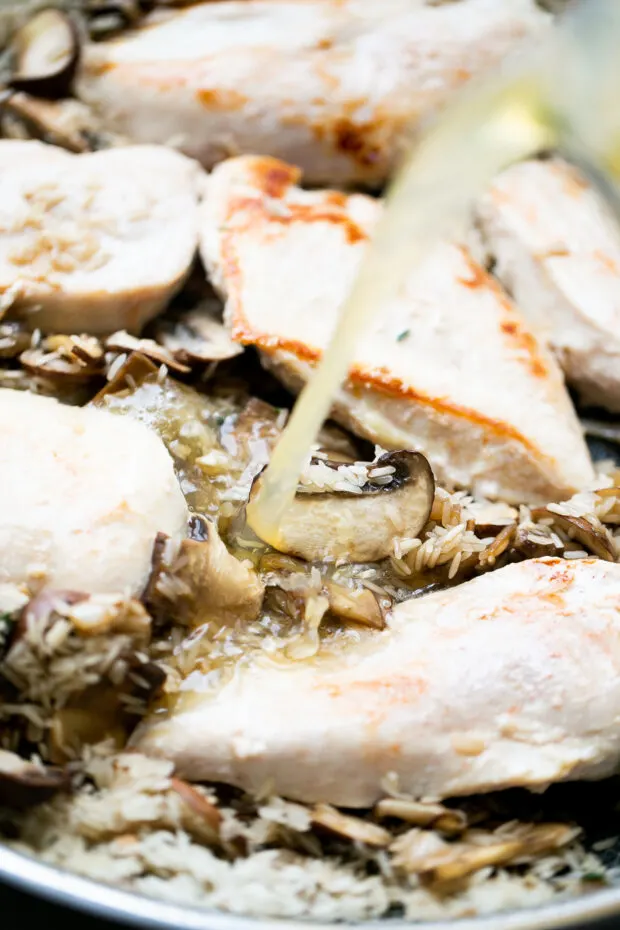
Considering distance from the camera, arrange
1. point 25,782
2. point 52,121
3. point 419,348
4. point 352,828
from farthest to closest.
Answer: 1. point 52,121
2. point 419,348
3. point 352,828
4. point 25,782

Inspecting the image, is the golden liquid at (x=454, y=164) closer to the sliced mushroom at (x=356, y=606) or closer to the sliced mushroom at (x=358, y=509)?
the sliced mushroom at (x=358, y=509)

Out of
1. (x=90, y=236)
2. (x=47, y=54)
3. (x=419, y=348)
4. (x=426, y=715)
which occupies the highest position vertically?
(x=47, y=54)

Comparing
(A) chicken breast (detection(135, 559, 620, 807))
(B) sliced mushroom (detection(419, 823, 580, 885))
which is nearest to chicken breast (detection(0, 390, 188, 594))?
(A) chicken breast (detection(135, 559, 620, 807))

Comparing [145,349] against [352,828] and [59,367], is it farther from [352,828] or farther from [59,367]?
[352,828]

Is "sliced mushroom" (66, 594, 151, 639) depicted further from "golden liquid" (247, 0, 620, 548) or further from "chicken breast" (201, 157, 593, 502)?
"chicken breast" (201, 157, 593, 502)

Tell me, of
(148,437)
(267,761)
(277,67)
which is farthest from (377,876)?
(277,67)

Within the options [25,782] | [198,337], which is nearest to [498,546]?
[198,337]

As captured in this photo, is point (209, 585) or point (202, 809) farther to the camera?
point (209, 585)
